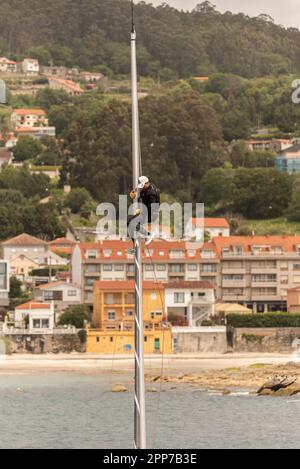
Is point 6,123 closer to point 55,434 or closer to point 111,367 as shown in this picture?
point 111,367

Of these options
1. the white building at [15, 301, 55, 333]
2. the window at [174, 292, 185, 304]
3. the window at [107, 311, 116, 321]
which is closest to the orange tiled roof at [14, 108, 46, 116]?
the window at [174, 292, 185, 304]

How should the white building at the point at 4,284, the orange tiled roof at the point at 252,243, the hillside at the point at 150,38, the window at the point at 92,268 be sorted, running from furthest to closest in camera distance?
the hillside at the point at 150,38 < the orange tiled roof at the point at 252,243 < the window at the point at 92,268 < the white building at the point at 4,284

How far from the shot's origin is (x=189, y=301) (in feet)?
224

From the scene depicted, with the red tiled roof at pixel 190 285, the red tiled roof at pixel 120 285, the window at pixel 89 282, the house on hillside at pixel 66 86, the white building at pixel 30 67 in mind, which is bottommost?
the window at pixel 89 282

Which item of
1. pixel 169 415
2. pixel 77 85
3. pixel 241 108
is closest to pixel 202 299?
pixel 169 415

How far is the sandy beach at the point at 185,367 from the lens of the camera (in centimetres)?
5497

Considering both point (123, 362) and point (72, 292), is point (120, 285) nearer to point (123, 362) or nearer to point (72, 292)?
point (72, 292)

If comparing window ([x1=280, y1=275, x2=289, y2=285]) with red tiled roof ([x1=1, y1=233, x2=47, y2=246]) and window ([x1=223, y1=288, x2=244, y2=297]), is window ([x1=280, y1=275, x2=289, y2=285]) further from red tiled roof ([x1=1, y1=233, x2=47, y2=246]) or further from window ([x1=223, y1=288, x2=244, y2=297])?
red tiled roof ([x1=1, y1=233, x2=47, y2=246])

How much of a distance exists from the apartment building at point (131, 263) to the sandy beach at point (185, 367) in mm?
8234

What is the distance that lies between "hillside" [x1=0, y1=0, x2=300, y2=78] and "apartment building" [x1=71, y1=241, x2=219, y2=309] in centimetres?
7713

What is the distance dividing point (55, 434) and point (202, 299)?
91.4 ft

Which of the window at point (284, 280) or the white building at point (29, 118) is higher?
the white building at point (29, 118)


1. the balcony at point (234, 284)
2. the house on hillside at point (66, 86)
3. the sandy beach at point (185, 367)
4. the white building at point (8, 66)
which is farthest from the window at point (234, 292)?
the white building at point (8, 66)

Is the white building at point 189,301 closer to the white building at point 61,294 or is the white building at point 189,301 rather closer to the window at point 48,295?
the white building at point 61,294
